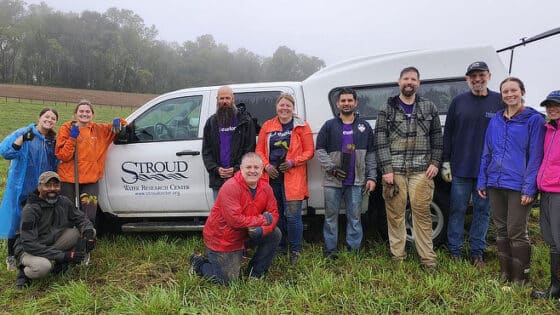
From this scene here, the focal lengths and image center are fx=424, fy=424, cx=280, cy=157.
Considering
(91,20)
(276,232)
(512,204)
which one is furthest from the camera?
(91,20)

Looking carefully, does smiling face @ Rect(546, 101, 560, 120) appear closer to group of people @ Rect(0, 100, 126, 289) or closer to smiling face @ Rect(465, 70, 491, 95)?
smiling face @ Rect(465, 70, 491, 95)

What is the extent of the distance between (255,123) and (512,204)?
2413 mm

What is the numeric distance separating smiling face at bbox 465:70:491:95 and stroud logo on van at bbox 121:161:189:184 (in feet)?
9.24

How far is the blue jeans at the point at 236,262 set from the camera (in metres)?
3.50

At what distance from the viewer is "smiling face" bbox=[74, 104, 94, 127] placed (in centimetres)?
414

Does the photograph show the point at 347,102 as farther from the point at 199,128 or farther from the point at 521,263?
the point at 521,263

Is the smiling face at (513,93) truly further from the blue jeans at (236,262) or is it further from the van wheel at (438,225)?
the blue jeans at (236,262)

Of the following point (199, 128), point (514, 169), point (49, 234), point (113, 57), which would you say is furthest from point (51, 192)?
point (113, 57)

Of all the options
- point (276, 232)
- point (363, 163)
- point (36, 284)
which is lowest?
point (36, 284)

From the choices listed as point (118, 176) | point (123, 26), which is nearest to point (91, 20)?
point (123, 26)

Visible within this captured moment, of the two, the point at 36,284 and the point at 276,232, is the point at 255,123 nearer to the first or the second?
the point at 276,232

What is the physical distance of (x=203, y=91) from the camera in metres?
4.57

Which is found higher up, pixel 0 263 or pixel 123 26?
pixel 123 26

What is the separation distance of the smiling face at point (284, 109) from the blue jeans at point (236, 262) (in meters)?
→ 1.02
